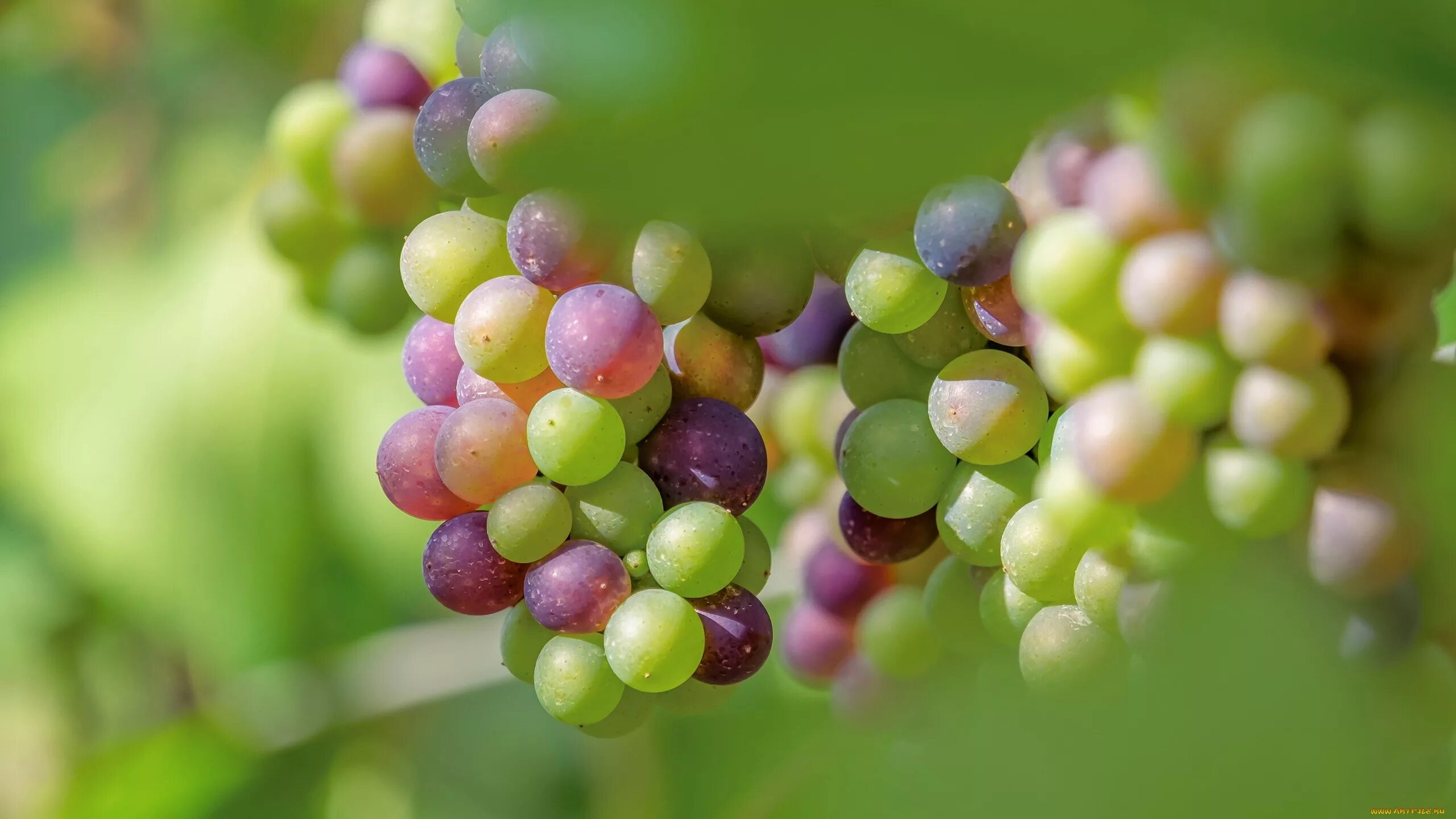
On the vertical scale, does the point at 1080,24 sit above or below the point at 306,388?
above

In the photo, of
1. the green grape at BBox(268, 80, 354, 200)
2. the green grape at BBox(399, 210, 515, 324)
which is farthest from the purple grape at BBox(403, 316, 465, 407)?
the green grape at BBox(268, 80, 354, 200)

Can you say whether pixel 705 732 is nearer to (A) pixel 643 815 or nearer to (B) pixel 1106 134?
(A) pixel 643 815

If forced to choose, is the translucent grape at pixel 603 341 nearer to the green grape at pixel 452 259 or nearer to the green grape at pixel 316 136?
the green grape at pixel 452 259

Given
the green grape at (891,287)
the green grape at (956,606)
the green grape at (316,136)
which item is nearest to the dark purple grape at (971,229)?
the green grape at (891,287)

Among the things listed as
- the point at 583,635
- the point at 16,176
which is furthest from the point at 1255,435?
the point at 16,176

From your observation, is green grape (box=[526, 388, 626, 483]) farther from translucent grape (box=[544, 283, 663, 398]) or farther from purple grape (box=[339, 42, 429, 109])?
purple grape (box=[339, 42, 429, 109])
